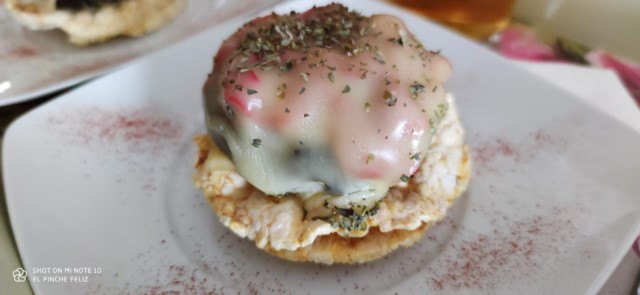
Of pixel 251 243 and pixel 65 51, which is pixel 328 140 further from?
pixel 65 51

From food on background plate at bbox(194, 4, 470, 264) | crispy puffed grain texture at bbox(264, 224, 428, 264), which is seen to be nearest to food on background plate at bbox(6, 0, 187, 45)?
food on background plate at bbox(194, 4, 470, 264)

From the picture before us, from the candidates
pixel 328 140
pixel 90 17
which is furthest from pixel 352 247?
pixel 90 17

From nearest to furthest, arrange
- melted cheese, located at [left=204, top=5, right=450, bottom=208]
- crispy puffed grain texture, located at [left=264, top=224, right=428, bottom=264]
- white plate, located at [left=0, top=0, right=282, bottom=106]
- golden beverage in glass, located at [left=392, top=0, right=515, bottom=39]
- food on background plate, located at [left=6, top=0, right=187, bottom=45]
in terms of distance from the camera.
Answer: melted cheese, located at [left=204, top=5, right=450, bottom=208] → crispy puffed grain texture, located at [left=264, top=224, right=428, bottom=264] → white plate, located at [left=0, top=0, right=282, bottom=106] → food on background plate, located at [left=6, top=0, right=187, bottom=45] → golden beverage in glass, located at [left=392, top=0, right=515, bottom=39]

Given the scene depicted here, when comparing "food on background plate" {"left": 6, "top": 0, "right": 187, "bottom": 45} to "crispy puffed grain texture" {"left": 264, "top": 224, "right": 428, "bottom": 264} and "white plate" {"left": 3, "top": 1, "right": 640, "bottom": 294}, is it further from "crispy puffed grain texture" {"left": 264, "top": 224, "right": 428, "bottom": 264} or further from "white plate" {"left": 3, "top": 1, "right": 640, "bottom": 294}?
"crispy puffed grain texture" {"left": 264, "top": 224, "right": 428, "bottom": 264}

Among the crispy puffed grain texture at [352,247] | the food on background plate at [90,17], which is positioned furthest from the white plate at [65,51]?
the crispy puffed grain texture at [352,247]

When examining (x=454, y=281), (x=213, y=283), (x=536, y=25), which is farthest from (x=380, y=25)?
(x=536, y=25)

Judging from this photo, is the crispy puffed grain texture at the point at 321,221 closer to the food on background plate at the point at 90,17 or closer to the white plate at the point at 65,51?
the white plate at the point at 65,51

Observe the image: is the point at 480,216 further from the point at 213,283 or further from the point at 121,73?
the point at 121,73

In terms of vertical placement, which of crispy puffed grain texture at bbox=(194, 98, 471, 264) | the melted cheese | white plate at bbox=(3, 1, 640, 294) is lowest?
white plate at bbox=(3, 1, 640, 294)
